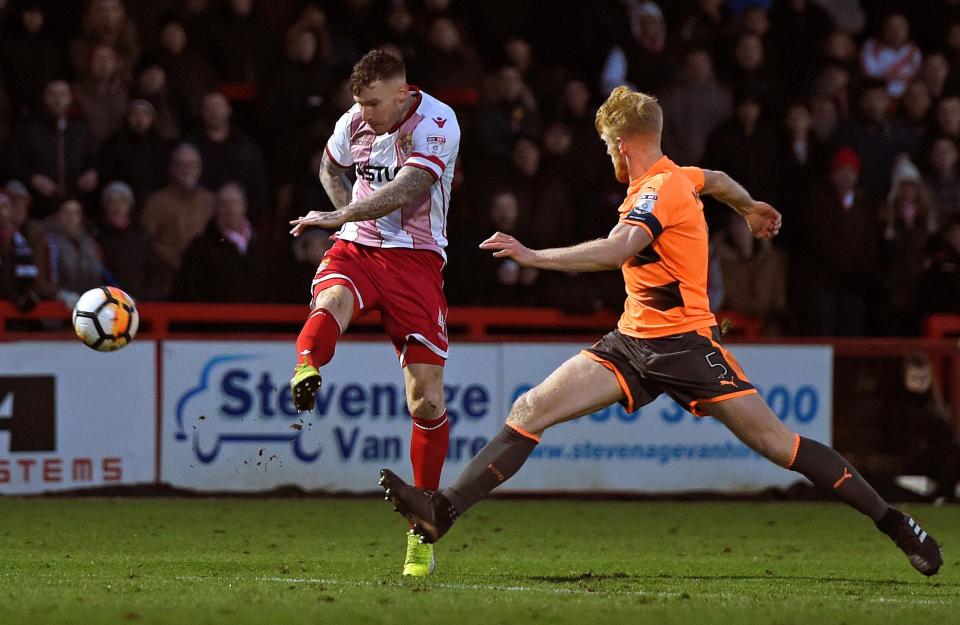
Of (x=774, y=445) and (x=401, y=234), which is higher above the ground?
(x=401, y=234)

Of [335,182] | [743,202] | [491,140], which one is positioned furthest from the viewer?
[491,140]

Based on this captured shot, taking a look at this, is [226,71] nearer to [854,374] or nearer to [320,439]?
[320,439]

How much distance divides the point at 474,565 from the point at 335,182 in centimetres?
215

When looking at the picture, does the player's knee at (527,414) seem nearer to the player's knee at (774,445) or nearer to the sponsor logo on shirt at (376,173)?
the player's knee at (774,445)

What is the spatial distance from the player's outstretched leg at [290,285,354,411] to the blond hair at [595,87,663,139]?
157 cm

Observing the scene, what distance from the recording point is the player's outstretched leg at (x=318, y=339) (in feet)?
23.4

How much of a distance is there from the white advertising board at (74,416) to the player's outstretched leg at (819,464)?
6.56 metres

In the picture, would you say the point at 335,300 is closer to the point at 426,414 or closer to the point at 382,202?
the point at 382,202

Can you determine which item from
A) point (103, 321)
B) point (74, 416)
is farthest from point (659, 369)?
point (74, 416)

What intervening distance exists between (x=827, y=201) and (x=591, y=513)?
4.33 m

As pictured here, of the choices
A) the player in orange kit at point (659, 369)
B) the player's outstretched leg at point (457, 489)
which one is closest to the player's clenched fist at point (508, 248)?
the player in orange kit at point (659, 369)

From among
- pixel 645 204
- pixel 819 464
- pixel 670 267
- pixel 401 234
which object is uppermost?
pixel 645 204

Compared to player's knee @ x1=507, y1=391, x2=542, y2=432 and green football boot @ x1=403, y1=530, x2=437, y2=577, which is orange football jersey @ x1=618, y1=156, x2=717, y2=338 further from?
green football boot @ x1=403, y1=530, x2=437, y2=577

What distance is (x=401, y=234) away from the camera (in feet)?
26.9
